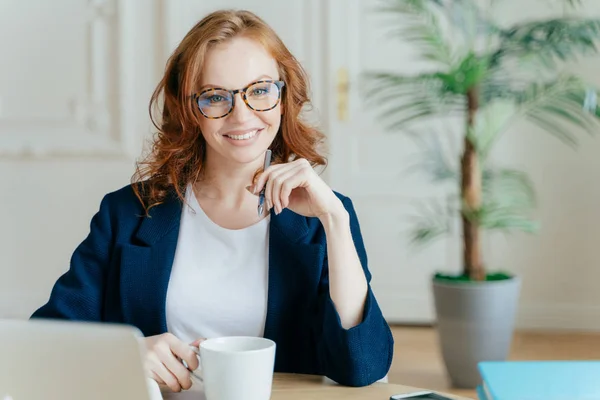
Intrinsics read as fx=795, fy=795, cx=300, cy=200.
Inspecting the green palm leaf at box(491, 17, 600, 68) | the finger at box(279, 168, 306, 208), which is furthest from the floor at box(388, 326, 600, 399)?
the finger at box(279, 168, 306, 208)

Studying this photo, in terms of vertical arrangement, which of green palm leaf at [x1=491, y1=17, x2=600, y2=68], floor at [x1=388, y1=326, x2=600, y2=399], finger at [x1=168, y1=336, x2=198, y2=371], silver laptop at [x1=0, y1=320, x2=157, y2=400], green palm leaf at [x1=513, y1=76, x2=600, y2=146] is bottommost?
floor at [x1=388, y1=326, x2=600, y2=399]

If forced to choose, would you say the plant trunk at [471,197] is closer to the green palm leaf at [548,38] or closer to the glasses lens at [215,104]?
the green palm leaf at [548,38]

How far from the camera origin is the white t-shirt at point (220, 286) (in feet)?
4.73

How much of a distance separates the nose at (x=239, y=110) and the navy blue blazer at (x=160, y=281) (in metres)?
0.19

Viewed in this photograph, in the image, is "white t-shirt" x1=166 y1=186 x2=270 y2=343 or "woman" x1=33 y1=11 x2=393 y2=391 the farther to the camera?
"white t-shirt" x1=166 y1=186 x2=270 y2=343

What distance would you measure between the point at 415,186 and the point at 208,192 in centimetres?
235

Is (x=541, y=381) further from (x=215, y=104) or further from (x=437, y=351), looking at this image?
(x=437, y=351)

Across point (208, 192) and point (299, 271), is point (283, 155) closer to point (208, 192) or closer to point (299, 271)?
point (208, 192)

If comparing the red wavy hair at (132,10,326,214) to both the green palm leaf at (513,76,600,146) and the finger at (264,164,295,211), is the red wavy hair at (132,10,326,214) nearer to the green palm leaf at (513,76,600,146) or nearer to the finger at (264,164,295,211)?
the finger at (264,164,295,211)

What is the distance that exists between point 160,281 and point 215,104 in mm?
331

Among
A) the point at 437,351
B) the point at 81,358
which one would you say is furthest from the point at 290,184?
the point at 437,351

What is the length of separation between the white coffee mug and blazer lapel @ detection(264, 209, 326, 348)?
1.48 feet

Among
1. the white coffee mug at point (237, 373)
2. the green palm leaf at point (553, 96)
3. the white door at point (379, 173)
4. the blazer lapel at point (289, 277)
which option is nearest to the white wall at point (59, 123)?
the white door at point (379, 173)

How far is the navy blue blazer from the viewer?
1390 millimetres
